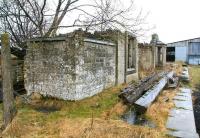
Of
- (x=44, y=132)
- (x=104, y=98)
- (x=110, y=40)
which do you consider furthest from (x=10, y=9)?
(x=44, y=132)

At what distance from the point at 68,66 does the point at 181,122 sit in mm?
3751

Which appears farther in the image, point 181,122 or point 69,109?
point 69,109

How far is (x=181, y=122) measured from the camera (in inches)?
258

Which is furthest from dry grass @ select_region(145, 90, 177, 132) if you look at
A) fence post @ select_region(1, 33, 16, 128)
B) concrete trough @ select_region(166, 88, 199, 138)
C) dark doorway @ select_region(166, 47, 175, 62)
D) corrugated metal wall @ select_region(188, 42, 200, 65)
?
dark doorway @ select_region(166, 47, 175, 62)

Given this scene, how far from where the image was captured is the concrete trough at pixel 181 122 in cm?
568

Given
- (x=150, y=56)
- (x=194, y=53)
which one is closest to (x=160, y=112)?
(x=150, y=56)

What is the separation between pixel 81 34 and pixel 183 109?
4150 mm

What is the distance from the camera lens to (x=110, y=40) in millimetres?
10461

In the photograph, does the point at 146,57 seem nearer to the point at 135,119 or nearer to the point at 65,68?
the point at 65,68

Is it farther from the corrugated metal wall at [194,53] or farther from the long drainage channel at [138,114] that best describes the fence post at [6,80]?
the corrugated metal wall at [194,53]

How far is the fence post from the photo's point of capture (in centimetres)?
594

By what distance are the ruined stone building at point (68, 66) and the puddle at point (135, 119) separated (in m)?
1.79

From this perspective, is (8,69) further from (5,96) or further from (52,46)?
(52,46)

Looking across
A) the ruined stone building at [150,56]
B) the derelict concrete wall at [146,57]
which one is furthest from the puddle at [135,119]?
the ruined stone building at [150,56]
